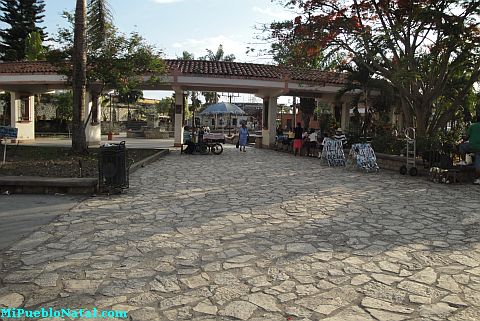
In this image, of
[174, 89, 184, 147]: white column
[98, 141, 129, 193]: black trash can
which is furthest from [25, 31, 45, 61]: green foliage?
[98, 141, 129, 193]: black trash can

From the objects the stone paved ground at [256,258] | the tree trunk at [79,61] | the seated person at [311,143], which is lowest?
the stone paved ground at [256,258]

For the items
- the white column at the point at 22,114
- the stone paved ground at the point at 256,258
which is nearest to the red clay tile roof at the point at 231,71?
the white column at the point at 22,114

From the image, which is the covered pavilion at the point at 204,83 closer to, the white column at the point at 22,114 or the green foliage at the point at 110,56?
the white column at the point at 22,114

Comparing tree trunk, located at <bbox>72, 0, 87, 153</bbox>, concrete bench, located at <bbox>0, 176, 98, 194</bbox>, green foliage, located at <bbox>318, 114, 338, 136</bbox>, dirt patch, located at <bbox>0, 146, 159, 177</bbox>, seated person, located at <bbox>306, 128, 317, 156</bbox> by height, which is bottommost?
concrete bench, located at <bbox>0, 176, 98, 194</bbox>

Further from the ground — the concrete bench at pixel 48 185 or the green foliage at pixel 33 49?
the green foliage at pixel 33 49

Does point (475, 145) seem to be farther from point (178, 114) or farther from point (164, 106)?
point (164, 106)

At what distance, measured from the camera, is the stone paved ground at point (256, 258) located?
321 cm

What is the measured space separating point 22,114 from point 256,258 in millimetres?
23118

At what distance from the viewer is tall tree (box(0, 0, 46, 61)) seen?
33.5 meters

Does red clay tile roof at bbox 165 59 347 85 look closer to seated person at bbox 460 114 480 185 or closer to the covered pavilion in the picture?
the covered pavilion

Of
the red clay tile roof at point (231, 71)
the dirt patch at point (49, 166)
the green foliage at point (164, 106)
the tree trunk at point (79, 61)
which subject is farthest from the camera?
the green foliage at point (164, 106)

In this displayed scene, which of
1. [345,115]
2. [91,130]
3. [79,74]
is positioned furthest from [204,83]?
[345,115]

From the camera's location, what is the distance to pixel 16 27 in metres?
33.8

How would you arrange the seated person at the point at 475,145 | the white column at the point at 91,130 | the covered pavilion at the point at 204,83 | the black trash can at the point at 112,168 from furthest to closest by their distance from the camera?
1. the white column at the point at 91,130
2. the covered pavilion at the point at 204,83
3. the seated person at the point at 475,145
4. the black trash can at the point at 112,168
